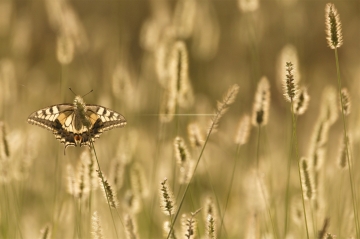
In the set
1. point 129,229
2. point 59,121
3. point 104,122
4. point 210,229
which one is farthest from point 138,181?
point 210,229

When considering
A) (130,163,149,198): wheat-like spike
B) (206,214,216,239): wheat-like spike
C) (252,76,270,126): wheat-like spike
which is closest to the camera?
(206,214,216,239): wheat-like spike

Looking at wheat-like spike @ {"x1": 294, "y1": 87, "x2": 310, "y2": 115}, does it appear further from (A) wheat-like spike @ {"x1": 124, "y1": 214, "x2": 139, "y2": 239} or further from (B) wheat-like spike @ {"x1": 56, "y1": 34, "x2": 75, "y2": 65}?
(B) wheat-like spike @ {"x1": 56, "y1": 34, "x2": 75, "y2": 65}

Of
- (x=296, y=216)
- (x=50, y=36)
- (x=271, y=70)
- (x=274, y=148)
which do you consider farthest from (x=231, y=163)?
(x=50, y=36)


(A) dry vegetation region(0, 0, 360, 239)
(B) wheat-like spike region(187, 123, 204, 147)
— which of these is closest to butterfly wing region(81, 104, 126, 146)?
(A) dry vegetation region(0, 0, 360, 239)

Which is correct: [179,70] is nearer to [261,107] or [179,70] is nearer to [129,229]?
[261,107]

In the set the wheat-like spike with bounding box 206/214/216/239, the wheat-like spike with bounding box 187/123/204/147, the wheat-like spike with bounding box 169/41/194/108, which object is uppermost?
the wheat-like spike with bounding box 169/41/194/108

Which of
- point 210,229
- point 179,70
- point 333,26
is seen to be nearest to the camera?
point 210,229

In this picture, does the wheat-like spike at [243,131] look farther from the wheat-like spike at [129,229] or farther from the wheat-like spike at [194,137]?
the wheat-like spike at [129,229]
